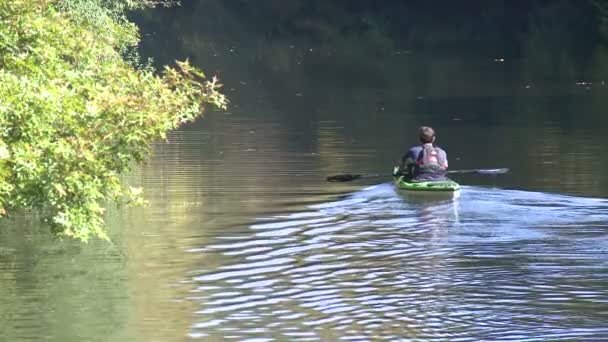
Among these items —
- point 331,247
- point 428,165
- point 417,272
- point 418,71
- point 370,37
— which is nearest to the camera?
point 417,272

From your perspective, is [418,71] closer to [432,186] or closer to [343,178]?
[343,178]

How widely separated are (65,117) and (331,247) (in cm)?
602

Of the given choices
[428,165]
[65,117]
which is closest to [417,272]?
[65,117]

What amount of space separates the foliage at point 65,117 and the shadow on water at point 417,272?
197 centimetres

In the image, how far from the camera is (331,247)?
67.5 ft

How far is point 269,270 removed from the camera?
18.8 metres

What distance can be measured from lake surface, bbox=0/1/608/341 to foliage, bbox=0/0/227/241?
1337 mm

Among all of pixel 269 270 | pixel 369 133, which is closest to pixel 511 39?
pixel 369 133

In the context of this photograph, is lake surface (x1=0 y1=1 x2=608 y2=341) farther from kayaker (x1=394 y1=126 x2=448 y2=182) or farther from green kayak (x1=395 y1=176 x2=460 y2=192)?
kayaker (x1=394 y1=126 x2=448 y2=182)

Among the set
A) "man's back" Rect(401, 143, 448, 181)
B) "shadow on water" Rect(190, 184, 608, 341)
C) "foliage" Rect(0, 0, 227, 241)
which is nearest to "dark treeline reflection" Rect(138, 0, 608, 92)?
"man's back" Rect(401, 143, 448, 181)

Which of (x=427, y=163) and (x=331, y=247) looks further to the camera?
(x=427, y=163)

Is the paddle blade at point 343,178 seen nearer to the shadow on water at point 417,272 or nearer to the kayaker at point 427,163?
the shadow on water at point 417,272

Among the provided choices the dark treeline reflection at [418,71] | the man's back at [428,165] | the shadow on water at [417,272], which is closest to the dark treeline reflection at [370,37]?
the dark treeline reflection at [418,71]

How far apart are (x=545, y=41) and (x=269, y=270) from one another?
67.8m
